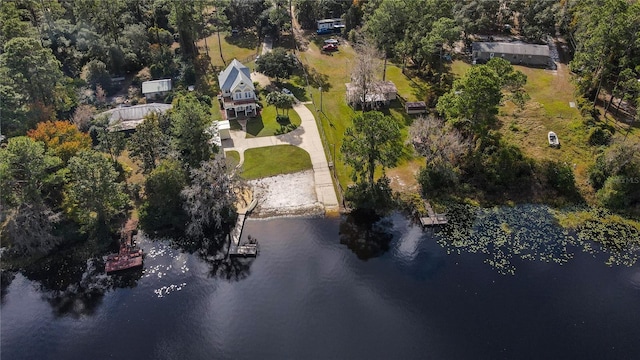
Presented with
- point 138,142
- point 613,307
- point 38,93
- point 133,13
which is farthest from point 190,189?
point 133,13

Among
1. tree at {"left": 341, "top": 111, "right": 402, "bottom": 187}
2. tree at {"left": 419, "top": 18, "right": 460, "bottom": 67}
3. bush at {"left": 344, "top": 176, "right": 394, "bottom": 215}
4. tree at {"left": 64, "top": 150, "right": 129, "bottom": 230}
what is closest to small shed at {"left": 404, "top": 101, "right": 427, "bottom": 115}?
tree at {"left": 419, "top": 18, "right": 460, "bottom": 67}

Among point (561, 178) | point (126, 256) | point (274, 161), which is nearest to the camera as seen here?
point (126, 256)

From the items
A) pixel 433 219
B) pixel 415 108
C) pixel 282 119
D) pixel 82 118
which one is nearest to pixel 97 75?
pixel 82 118

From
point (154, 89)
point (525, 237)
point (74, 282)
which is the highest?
point (154, 89)

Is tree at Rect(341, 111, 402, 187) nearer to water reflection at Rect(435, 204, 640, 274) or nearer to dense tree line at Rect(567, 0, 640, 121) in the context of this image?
water reflection at Rect(435, 204, 640, 274)

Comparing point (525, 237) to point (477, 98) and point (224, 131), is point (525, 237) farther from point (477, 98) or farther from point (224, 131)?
point (224, 131)

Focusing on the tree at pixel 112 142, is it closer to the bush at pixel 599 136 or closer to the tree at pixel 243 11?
the tree at pixel 243 11
